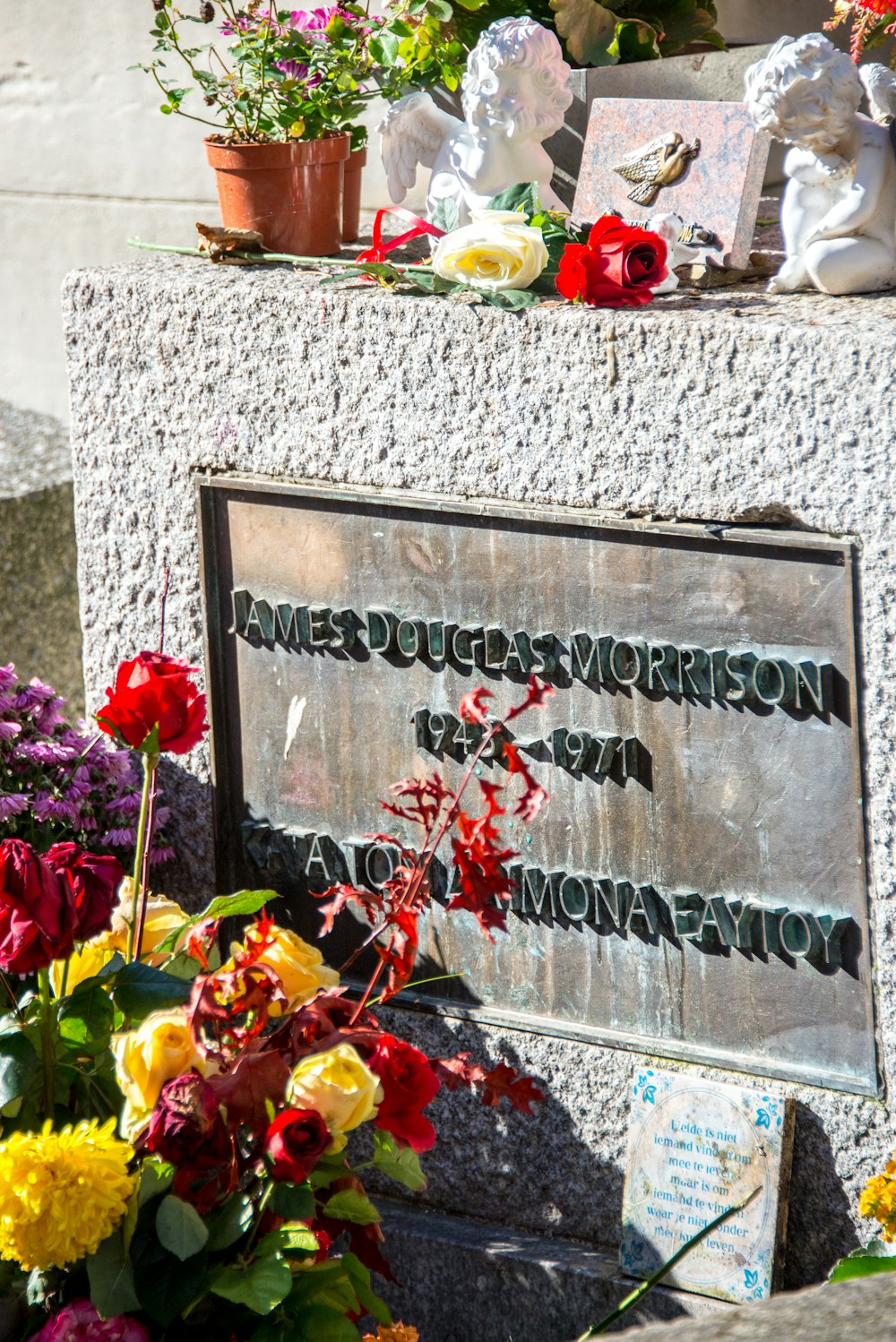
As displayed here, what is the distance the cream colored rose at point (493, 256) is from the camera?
Answer: 2.23 meters

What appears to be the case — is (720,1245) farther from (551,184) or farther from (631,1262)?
(551,184)

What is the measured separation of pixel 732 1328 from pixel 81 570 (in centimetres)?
205

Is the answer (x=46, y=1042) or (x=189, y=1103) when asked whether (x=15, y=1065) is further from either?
(x=189, y=1103)

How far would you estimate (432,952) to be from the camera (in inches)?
98.1

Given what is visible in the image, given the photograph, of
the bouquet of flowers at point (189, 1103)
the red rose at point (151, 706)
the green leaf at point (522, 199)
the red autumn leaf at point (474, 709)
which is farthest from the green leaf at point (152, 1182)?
the green leaf at point (522, 199)

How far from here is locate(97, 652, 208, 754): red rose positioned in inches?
70.6

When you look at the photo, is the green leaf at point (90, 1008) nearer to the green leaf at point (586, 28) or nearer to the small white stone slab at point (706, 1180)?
the small white stone slab at point (706, 1180)

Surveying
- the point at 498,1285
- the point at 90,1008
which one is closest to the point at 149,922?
the point at 90,1008

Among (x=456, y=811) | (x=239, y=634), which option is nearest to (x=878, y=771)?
(x=456, y=811)

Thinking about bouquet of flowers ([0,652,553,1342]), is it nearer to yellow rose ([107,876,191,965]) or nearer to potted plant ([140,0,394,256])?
yellow rose ([107,876,191,965])

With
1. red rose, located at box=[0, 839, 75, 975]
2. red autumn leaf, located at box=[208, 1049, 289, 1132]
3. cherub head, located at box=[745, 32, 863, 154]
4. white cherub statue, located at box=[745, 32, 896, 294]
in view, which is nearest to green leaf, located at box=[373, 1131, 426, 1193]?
red autumn leaf, located at box=[208, 1049, 289, 1132]

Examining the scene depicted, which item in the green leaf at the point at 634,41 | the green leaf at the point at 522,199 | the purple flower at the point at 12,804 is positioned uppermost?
the green leaf at the point at 634,41

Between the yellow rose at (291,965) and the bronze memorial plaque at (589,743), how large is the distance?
61 cm

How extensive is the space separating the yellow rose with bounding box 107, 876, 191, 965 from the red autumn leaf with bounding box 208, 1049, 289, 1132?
408mm
